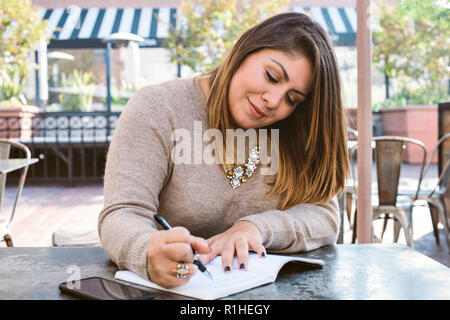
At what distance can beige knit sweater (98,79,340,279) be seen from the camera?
1.21m

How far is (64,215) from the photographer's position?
18.8ft

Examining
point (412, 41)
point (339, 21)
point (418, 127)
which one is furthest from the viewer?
point (339, 21)

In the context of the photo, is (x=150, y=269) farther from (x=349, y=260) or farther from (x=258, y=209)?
(x=258, y=209)

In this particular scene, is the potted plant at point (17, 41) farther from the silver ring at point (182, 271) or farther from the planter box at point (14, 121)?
the silver ring at point (182, 271)

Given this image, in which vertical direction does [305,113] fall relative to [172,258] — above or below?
above

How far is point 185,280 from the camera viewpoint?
0.91 metres

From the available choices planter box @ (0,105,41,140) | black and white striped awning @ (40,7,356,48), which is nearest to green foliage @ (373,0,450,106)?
black and white striped awning @ (40,7,356,48)

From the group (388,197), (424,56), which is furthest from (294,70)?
(424,56)

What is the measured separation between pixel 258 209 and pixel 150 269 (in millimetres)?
561

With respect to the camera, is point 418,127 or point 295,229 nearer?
point 295,229

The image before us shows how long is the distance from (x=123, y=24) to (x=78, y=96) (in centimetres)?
203

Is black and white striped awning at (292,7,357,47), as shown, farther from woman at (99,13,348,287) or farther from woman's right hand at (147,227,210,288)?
woman's right hand at (147,227,210,288)

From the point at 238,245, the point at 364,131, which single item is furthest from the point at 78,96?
the point at 238,245

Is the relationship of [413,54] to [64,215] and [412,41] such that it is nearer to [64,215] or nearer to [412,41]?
[412,41]
